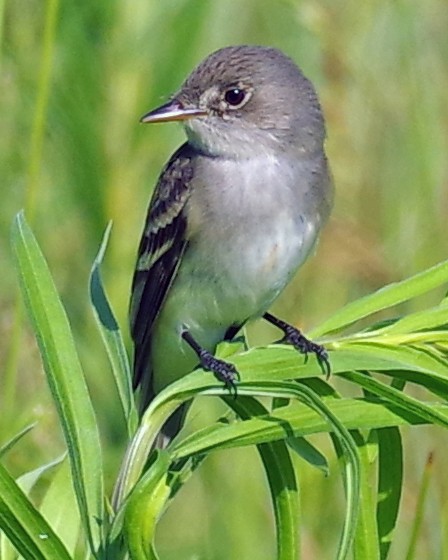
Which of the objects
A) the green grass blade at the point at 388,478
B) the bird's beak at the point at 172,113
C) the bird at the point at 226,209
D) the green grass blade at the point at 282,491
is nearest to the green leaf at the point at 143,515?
the green grass blade at the point at 282,491

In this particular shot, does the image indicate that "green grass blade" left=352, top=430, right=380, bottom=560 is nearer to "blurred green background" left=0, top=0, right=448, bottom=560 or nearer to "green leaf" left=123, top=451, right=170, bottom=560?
"green leaf" left=123, top=451, right=170, bottom=560

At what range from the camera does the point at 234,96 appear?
2.63 meters

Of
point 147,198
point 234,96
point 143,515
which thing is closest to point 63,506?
point 143,515

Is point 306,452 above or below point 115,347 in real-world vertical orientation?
below

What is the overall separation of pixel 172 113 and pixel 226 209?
201 mm

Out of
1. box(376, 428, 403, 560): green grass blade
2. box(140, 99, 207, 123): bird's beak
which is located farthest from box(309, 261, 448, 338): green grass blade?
box(140, 99, 207, 123): bird's beak

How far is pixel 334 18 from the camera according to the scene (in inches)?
143

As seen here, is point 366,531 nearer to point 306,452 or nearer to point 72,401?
point 306,452

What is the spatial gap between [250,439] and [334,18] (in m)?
2.61

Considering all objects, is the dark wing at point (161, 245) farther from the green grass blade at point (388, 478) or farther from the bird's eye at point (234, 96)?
the green grass blade at point (388, 478)

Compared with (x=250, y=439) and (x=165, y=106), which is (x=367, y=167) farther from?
(x=250, y=439)

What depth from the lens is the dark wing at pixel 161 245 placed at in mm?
2561

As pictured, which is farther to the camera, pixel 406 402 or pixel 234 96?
pixel 234 96

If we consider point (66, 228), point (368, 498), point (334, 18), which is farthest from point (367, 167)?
point (368, 498)
